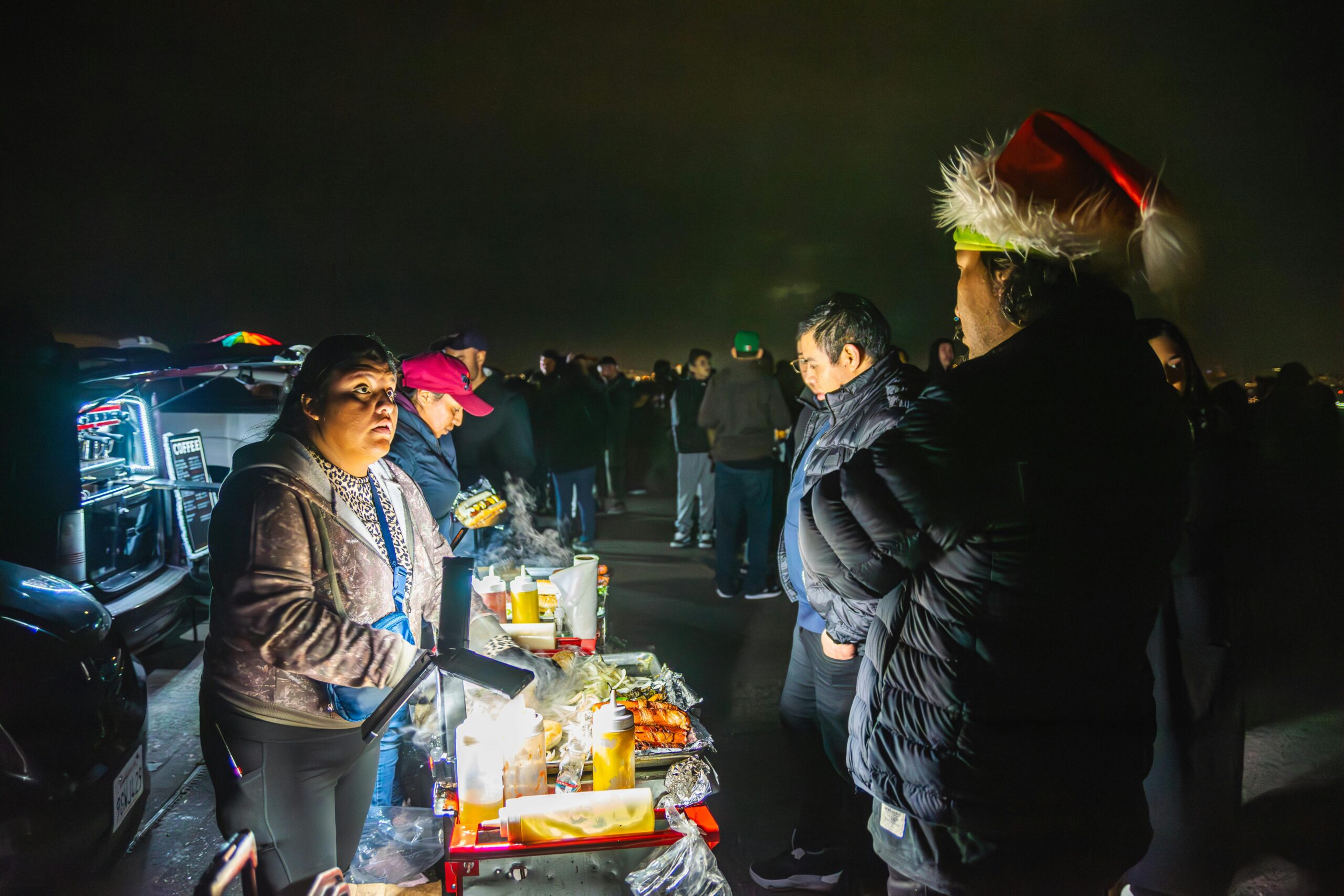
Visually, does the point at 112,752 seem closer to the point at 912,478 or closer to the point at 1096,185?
the point at 912,478

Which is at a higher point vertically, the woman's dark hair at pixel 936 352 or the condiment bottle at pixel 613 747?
the woman's dark hair at pixel 936 352

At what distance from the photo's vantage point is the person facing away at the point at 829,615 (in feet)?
7.48

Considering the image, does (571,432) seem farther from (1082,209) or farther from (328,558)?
(1082,209)

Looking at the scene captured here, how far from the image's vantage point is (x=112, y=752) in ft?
7.88

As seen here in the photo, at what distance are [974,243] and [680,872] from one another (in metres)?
1.54

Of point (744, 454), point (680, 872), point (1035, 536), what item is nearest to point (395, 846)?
point (680, 872)

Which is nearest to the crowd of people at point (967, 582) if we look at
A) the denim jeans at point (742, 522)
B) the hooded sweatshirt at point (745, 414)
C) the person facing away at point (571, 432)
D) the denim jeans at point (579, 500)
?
the hooded sweatshirt at point (745, 414)

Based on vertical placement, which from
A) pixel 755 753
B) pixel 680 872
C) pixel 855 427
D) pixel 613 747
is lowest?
pixel 755 753

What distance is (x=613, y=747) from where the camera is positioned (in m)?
1.84

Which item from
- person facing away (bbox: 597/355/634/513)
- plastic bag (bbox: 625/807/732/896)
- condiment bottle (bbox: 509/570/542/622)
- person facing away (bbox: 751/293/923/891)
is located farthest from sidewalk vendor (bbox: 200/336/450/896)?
person facing away (bbox: 597/355/634/513)

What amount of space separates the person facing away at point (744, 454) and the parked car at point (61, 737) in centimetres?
407

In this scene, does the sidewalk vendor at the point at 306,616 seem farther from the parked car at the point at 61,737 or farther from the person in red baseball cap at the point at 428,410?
the person in red baseball cap at the point at 428,410

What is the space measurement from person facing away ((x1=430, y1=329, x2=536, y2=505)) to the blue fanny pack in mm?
3155

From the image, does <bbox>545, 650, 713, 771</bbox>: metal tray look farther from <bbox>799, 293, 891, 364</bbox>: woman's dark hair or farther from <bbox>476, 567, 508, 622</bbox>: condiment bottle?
<bbox>799, 293, 891, 364</bbox>: woman's dark hair
